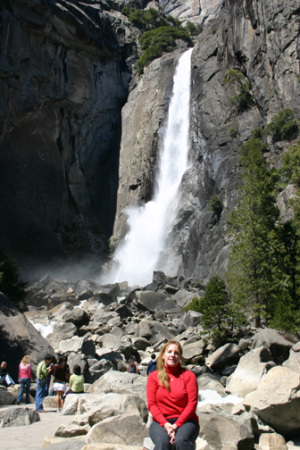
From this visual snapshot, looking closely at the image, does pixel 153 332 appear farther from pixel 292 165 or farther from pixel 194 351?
pixel 292 165

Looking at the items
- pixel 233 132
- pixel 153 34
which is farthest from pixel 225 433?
pixel 153 34

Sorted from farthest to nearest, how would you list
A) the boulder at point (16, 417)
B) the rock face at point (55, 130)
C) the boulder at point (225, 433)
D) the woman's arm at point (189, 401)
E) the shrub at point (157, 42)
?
the shrub at point (157, 42), the rock face at point (55, 130), the boulder at point (16, 417), the boulder at point (225, 433), the woman's arm at point (189, 401)

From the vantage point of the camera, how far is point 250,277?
65.7ft

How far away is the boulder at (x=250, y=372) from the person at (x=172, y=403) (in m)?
7.22

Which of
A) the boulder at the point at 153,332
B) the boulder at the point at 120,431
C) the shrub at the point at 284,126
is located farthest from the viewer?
the shrub at the point at 284,126

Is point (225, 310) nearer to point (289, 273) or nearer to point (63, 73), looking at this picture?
point (289, 273)

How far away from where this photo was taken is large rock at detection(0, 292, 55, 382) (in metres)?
13.5

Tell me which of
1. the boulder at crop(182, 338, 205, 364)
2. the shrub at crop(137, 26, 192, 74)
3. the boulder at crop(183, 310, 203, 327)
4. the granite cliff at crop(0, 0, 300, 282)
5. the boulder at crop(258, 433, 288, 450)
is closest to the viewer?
the boulder at crop(258, 433, 288, 450)

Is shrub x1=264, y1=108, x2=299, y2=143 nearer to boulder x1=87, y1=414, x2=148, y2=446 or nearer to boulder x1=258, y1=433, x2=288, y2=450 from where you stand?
boulder x1=258, y1=433, x2=288, y2=450

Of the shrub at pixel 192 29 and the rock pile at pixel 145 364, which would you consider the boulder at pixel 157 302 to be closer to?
the rock pile at pixel 145 364

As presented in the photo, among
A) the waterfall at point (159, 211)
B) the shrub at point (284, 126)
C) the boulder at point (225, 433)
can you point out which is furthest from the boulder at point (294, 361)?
the waterfall at point (159, 211)

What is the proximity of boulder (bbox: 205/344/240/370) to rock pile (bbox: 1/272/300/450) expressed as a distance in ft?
0.11

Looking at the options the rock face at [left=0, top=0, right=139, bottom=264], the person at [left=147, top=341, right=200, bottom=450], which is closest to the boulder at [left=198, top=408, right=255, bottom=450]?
the person at [left=147, top=341, right=200, bottom=450]

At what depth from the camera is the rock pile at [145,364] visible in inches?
240
